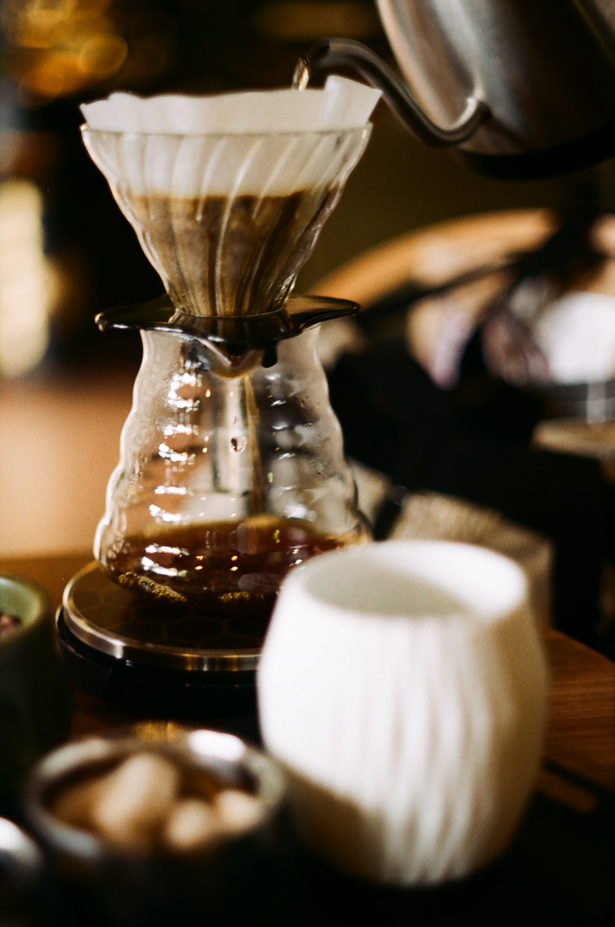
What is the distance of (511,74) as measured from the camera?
1.60 ft

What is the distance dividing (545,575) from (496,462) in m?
0.11

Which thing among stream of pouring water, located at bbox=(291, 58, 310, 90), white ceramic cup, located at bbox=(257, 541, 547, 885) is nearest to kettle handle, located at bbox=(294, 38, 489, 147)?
stream of pouring water, located at bbox=(291, 58, 310, 90)

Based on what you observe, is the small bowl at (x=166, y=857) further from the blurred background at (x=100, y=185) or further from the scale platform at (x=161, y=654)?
the blurred background at (x=100, y=185)

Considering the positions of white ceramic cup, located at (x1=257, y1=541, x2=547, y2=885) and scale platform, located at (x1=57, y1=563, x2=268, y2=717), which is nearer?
white ceramic cup, located at (x1=257, y1=541, x2=547, y2=885)

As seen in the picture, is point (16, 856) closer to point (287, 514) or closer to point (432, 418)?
point (287, 514)

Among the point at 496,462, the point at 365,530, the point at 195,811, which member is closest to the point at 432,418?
the point at 496,462

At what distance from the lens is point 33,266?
2.63 metres

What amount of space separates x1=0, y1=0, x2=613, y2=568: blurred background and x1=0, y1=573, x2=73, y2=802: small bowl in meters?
1.92

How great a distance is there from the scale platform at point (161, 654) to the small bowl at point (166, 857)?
5.2 inches

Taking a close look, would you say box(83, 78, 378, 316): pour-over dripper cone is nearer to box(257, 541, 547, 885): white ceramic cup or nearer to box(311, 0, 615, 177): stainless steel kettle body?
box(311, 0, 615, 177): stainless steel kettle body

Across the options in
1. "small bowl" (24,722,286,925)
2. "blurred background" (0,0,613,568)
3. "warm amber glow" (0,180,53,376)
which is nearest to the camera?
"small bowl" (24,722,286,925)

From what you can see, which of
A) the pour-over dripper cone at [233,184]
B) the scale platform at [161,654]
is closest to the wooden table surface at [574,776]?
the scale platform at [161,654]

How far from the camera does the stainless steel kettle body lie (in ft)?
1.56

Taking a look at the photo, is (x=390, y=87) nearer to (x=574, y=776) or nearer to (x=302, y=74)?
(x=302, y=74)
